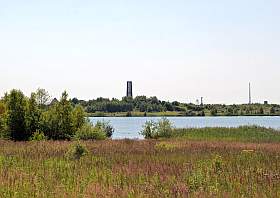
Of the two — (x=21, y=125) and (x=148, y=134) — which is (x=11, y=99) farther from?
(x=148, y=134)

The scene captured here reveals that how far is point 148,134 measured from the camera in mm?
46500

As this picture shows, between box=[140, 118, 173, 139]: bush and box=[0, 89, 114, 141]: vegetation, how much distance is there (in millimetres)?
7131

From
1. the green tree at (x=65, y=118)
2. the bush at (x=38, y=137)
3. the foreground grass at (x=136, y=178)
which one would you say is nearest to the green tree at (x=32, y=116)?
the bush at (x=38, y=137)

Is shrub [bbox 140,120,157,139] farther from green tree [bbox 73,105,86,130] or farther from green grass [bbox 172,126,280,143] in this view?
green tree [bbox 73,105,86,130]

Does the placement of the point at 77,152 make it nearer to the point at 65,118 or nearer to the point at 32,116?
the point at 32,116

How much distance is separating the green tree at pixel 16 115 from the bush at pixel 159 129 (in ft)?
41.4

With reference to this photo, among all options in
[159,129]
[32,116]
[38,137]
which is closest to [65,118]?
[32,116]

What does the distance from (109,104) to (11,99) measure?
160 metres

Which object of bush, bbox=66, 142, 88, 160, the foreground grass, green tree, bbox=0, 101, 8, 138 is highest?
green tree, bbox=0, 101, 8, 138

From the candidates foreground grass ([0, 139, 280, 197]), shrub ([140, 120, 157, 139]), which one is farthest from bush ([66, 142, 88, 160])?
shrub ([140, 120, 157, 139])

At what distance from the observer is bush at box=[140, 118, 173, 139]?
4575 centimetres

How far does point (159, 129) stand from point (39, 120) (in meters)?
12.3

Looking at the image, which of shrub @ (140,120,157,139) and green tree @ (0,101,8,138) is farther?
shrub @ (140,120,157,139)

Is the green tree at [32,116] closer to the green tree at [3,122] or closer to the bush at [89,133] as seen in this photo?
the green tree at [3,122]
